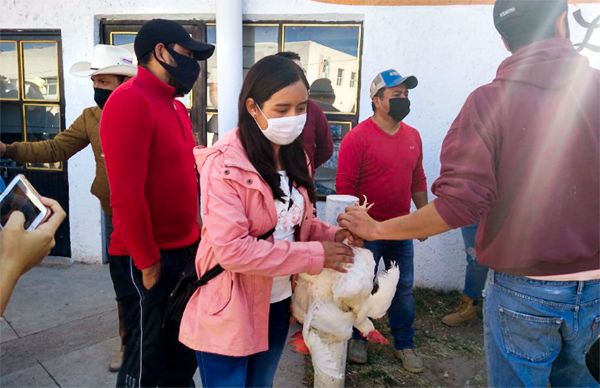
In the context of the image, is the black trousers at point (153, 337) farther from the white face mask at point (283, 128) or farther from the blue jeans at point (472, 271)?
the blue jeans at point (472, 271)

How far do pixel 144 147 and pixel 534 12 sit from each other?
1646 mm

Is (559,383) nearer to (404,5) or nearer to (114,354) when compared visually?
(114,354)

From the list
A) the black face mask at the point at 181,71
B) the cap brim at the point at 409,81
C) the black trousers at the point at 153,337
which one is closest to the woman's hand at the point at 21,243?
the black trousers at the point at 153,337

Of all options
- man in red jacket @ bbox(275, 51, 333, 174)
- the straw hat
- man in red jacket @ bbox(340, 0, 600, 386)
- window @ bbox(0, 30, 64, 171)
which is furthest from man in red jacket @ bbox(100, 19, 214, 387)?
window @ bbox(0, 30, 64, 171)

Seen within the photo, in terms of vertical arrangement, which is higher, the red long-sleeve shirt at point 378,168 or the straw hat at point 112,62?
the straw hat at point 112,62

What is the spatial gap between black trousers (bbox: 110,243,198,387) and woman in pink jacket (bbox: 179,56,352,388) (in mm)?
358

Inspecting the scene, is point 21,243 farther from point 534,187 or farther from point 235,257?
point 534,187

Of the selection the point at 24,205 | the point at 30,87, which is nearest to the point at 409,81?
the point at 24,205

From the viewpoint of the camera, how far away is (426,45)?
4.27 metres

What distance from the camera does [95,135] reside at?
317 centimetres

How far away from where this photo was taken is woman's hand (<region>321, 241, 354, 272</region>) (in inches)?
71.9

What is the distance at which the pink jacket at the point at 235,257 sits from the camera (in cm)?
166

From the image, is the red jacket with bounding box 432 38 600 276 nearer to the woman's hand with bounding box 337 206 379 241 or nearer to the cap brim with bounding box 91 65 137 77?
the woman's hand with bounding box 337 206 379 241

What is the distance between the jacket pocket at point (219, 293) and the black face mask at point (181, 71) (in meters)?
1.09
